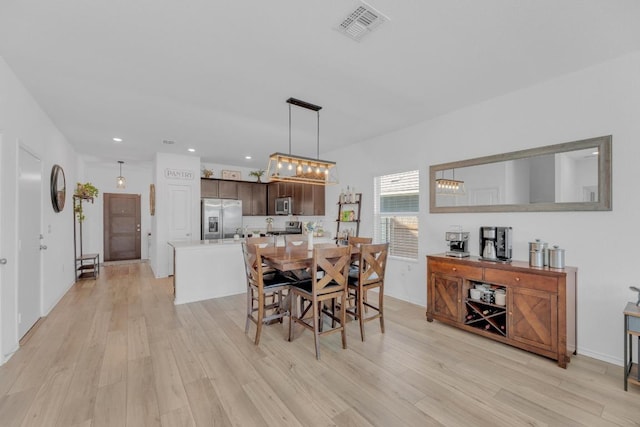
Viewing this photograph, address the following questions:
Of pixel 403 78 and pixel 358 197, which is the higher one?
pixel 403 78

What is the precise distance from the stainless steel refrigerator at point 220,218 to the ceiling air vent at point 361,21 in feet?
17.3

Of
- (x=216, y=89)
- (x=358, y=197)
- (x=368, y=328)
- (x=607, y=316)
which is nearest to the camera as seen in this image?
(x=607, y=316)

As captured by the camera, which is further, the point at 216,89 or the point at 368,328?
the point at 368,328

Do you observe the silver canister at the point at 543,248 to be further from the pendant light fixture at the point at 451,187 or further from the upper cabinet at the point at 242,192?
the upper cabinet at the point at 242,192

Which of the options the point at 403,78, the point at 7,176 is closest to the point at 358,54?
the point at 403,78

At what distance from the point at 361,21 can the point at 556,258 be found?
265 cm

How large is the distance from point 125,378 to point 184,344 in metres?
0.63

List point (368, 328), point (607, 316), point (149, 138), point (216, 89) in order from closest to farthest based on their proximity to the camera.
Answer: point (607, 316)
point (216, 89)
point (368, 328)
point (149, 138)

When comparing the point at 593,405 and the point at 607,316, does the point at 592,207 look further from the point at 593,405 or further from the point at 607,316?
the point at 593,405

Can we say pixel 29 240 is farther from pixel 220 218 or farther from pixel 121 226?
pixel 121 226

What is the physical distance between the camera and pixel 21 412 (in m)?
1.90

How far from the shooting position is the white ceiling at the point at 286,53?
189cm

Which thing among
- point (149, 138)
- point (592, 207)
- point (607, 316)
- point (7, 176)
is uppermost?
point (149, 138)

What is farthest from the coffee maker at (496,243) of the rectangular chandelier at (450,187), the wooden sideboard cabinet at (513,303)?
the rectangular chandelier at (450,187)
